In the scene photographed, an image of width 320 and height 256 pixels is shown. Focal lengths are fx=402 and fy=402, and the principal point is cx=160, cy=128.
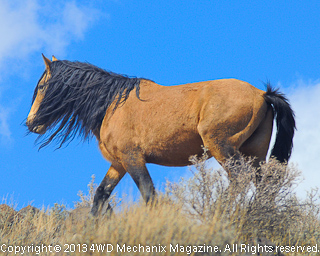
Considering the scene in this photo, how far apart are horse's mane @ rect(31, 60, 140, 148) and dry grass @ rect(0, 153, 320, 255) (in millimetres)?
1823

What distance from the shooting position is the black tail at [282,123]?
22.1ft

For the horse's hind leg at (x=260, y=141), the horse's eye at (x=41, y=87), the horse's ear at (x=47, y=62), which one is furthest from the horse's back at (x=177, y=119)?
the horse's ear at (x=47, y=62)

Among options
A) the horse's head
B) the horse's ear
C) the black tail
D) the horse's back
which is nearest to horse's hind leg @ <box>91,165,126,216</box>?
the horse's back

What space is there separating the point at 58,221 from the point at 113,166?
1.76 m

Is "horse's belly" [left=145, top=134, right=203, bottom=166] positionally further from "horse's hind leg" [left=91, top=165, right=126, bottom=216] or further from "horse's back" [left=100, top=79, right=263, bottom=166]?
"horse's hind leg" [left=91, top=165, right=126, bottom=216]

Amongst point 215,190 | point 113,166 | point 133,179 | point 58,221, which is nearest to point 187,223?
point 215,190

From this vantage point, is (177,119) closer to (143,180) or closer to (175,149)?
(175,149)

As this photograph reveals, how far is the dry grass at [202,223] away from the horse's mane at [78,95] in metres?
1.82

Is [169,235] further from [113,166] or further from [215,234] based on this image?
[113,166]

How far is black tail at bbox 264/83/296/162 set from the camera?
6723mm

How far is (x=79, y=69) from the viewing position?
A: 785 centimetres

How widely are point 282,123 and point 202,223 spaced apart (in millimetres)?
2527

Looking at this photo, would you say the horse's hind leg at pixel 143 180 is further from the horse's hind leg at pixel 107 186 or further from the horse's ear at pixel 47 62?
the horse's ear at pixel 47 62

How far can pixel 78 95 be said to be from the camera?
7621mm
